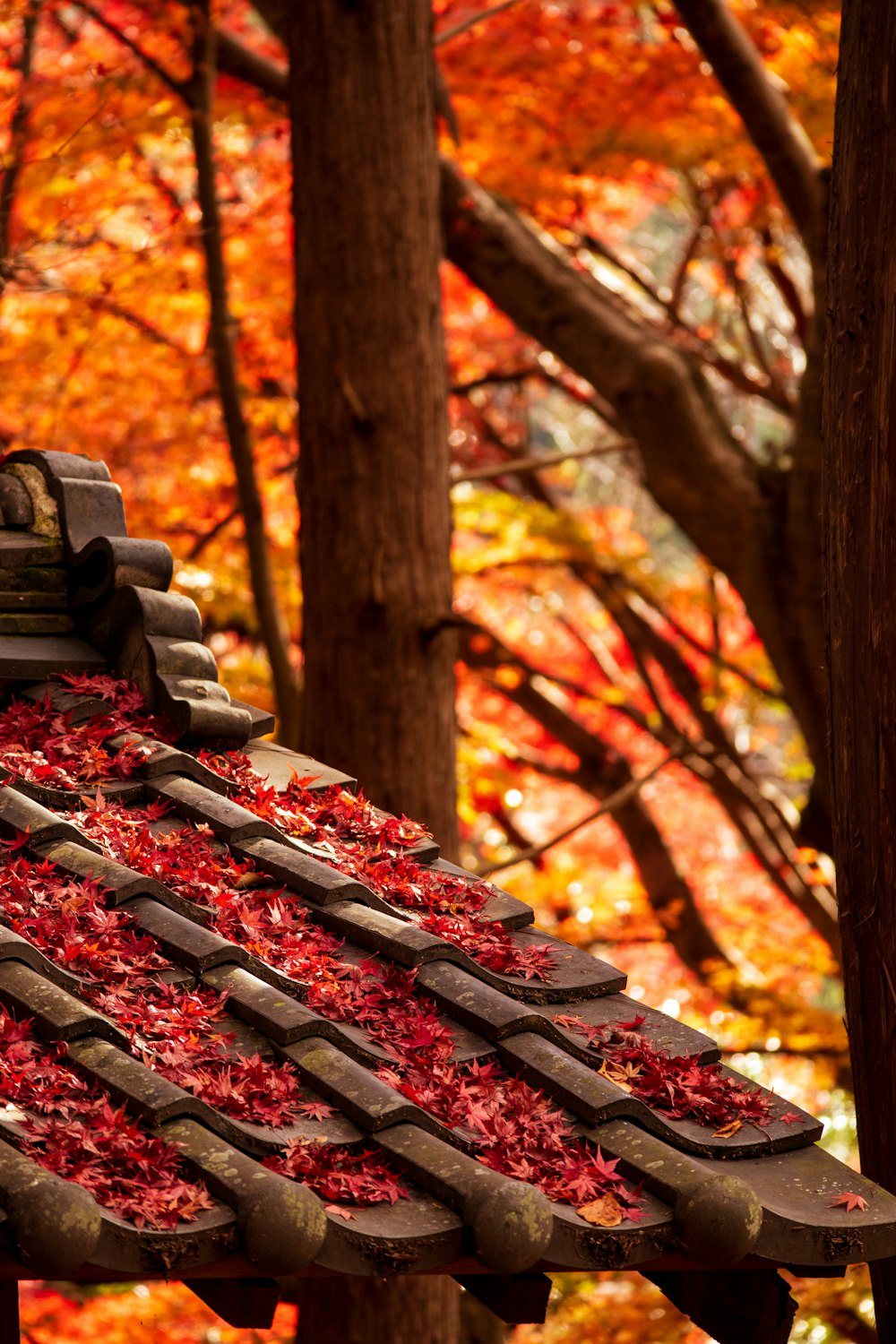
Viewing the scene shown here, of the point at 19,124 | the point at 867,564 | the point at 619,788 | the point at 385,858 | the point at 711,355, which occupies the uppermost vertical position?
the point at 19,124

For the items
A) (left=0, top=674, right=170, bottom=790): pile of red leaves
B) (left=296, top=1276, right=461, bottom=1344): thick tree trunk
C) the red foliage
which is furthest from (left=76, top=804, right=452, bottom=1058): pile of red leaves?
(left=296, top=1276, right=461, bottom=1344): thick tree trunk

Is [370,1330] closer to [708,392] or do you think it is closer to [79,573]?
[79,573]

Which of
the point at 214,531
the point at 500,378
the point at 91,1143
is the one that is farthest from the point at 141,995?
the point at 500,378

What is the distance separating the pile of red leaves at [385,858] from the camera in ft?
11.8

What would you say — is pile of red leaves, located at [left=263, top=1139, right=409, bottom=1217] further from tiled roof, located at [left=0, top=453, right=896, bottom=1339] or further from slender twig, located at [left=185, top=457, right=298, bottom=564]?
slender twig, located at [left=185, top=457, right=298, bottom=564]

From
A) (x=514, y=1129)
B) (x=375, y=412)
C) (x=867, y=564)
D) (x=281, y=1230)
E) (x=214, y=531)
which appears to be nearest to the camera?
(x=281, y=1230)

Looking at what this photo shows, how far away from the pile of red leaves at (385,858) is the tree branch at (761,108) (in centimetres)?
479

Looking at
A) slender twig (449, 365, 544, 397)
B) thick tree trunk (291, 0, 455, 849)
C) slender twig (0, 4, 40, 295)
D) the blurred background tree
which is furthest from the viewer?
slender twig (449, 365, 544, 397)

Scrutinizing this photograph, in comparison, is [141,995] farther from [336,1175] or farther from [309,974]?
[336,1175]

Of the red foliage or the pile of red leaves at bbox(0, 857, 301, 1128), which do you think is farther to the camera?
the pile of red leaves at bbox(0, 857, 301, 1128)

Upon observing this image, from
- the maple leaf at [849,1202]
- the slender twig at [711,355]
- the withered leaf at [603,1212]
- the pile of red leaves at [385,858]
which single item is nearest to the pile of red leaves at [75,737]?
the pile of red leaves at [385,858]

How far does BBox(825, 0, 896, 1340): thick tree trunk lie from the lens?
149 inches

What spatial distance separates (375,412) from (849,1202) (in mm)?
4951

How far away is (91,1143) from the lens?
2.50 meters
